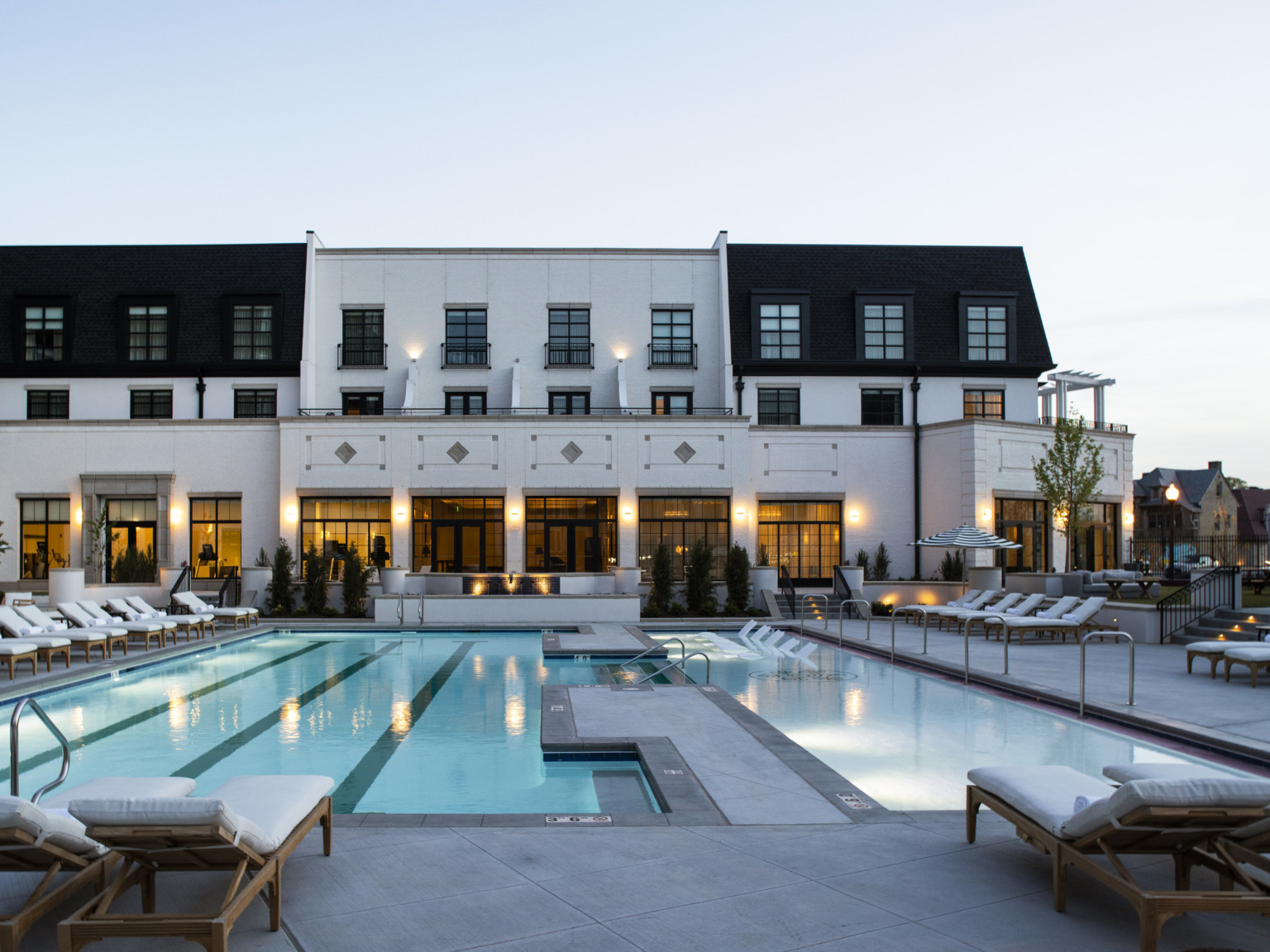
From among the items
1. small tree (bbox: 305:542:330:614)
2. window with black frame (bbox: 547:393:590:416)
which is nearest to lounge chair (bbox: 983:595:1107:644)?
window with black frame (bbox: 547:393:590:416)

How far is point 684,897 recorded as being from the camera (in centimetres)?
480

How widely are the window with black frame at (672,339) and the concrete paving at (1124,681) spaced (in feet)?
40.8

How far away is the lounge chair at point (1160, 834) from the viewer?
13.4 feet

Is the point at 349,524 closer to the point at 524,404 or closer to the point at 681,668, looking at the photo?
the point at 524,404

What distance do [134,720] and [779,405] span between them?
22384mm

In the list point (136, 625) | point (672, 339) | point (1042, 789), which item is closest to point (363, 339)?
point (672, 339)

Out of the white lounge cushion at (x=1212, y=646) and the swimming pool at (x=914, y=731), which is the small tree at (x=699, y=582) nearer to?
the swimming pool at (x=914, y=731)

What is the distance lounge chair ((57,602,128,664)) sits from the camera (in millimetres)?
15352

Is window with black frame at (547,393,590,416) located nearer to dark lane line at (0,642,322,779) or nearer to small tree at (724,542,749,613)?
small tree at (724,542,749,613)

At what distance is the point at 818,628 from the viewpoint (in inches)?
845

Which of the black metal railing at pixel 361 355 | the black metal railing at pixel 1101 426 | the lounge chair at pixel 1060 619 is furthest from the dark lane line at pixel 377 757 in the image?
the black metal railing at pixel 1101 426

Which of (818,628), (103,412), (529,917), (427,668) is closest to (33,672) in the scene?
(427,668)

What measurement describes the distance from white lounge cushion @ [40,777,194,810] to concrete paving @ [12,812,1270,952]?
487 millimetres

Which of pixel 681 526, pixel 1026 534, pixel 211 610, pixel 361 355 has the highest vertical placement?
pixel 361 355
